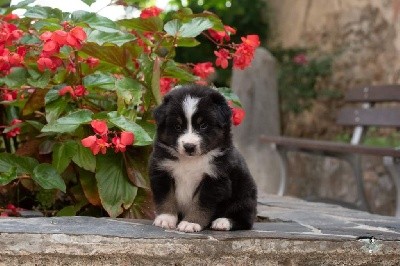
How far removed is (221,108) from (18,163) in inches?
40.9

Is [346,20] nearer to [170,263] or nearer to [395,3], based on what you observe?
[395,3]

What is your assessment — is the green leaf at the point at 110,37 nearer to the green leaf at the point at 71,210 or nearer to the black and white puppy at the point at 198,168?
the black and white puppy at the point at 198,168

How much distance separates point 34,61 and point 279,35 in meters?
7.70

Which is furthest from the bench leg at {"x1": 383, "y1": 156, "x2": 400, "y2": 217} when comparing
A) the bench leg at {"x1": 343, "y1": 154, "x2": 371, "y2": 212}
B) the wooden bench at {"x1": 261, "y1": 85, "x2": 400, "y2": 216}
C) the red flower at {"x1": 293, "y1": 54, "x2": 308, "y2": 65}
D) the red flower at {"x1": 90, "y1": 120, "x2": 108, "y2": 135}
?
the red flower at {"x1": 293, "y1": 54, "x2": 308, "y2": 65}

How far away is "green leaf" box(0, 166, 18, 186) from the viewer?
3248 millimetres

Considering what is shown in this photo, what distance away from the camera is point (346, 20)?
32.9 feet

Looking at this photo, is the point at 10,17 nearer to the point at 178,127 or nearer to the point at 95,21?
the point at 95,21

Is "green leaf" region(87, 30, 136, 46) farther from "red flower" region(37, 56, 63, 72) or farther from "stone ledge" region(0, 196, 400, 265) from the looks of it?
"stone ledge" region(0, 196, 400, 265)

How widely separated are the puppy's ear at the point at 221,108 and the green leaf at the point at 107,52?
0.68 meters

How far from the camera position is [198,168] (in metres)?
2.85

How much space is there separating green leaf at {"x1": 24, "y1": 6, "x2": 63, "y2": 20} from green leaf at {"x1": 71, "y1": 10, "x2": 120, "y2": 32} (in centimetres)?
8

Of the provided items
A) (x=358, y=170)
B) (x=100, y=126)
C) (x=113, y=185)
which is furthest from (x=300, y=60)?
(x=100, y=126)

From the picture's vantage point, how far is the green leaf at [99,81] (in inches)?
135

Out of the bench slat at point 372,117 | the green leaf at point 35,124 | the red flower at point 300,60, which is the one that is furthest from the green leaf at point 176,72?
the red flower at point 300,60
